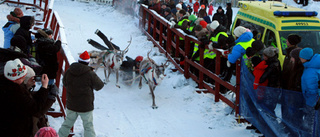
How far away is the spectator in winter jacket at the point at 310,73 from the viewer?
Result: 6016 millimetres

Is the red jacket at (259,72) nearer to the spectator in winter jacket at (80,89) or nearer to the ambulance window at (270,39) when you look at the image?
the ambulance window at (270,39)

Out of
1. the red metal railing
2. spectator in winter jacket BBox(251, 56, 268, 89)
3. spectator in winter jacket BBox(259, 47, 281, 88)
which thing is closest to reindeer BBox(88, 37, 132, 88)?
the red metal railing

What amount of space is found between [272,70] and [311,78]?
2.66 feet

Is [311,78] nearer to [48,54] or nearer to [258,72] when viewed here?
[258,72]

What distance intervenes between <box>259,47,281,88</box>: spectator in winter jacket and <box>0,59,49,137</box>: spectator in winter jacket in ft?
13.0

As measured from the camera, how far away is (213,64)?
8.98 metres

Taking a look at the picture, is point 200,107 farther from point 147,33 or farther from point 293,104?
point 147,33

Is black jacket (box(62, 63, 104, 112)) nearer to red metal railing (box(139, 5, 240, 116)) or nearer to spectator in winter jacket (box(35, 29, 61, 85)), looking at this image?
spectator in winter jacket (box(35, 29, 61, 85))

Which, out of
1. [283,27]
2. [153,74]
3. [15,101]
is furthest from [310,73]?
[15,101]

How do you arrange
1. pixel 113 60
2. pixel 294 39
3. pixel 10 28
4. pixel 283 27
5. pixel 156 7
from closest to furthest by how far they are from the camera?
pixel 294 39, pixel 10 28, pixel 283 27, pixel 113 60, pixel 156 7

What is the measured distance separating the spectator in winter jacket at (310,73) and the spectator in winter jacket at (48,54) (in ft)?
14.0

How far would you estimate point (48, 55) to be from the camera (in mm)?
7172

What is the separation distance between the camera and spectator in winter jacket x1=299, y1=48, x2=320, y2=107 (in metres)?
6.02

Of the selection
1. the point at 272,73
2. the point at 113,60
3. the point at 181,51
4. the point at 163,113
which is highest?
the point at 272,73
